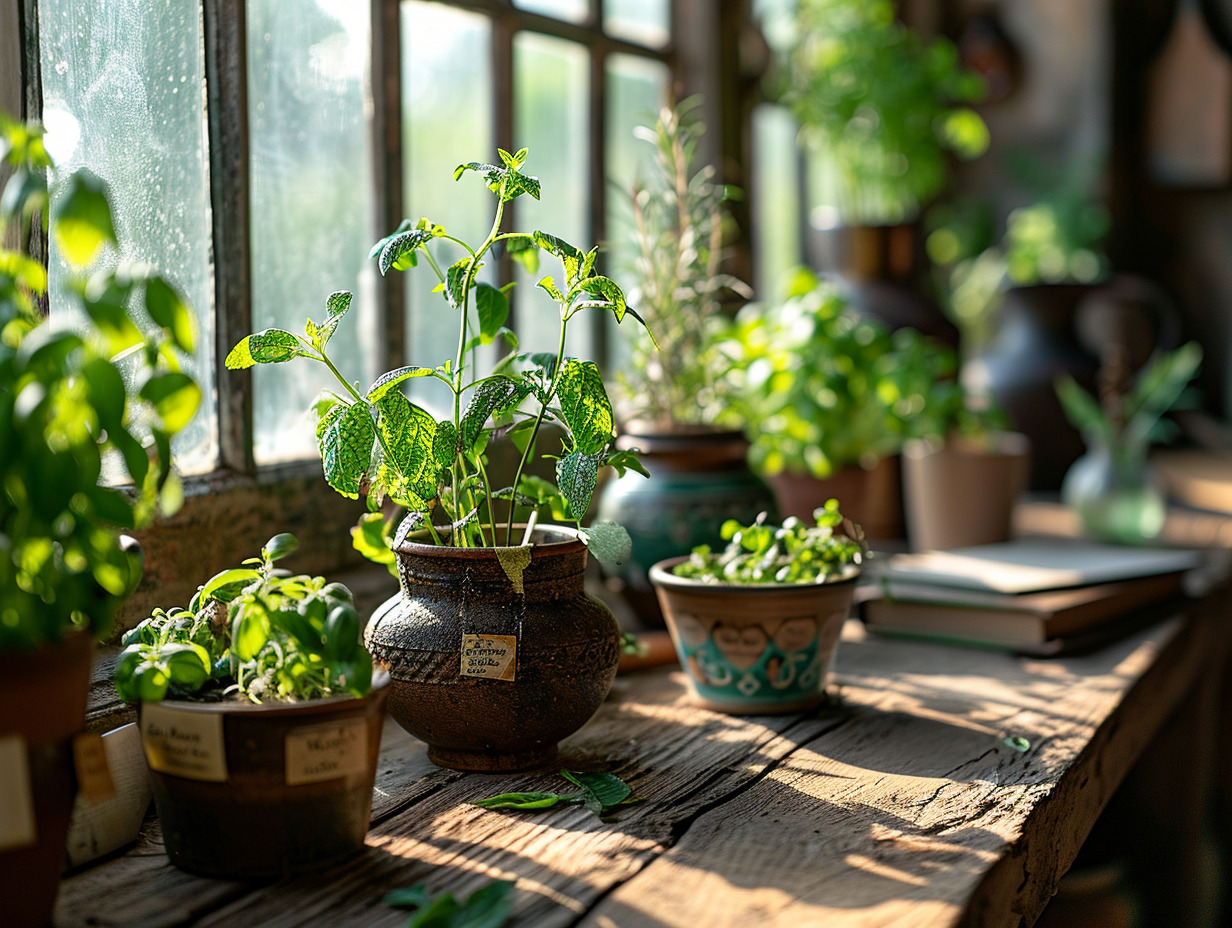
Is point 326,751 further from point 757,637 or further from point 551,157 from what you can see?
point 551,157

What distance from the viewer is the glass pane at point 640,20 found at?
183 cm

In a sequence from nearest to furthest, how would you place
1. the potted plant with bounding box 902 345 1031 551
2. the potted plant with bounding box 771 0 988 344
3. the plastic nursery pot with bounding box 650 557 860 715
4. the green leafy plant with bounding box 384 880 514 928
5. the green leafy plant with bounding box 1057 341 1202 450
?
1. the green leafy plant with bounding box 384 880 514 928
2. the plastic nursery pot with bounding box 650 557 860 715
3. the potted plant with bounding box 902 345 1031 551
4. the green leafy plant with bounding box 1057 341 1202 450
5. the potted plant with bounding box 771 0 988 344

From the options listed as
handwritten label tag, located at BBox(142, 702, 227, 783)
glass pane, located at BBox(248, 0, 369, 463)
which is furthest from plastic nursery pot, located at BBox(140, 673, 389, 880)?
glass pane, located at BBox(248, 0, 369, 463)

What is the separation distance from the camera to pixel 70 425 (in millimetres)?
603

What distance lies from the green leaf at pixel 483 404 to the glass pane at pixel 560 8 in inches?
35.0

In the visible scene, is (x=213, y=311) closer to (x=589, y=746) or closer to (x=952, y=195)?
(x=589, y=746)

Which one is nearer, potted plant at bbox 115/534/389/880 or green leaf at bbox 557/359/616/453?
potted plant at bbox 115/534/389/880

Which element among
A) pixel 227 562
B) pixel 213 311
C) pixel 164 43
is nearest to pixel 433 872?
pixel 227 562

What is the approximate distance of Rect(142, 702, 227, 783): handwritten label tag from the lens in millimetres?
713

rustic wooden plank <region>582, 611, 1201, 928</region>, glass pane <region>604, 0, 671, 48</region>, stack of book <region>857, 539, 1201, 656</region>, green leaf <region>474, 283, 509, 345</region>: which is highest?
glass pane <region>604, 0, 671, 48</region>

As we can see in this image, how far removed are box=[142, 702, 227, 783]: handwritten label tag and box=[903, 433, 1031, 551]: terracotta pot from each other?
136cm

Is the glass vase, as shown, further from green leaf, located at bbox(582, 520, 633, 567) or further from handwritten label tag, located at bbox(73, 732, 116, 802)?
handwritten label tag, located at bbox(73, 732, 116, 802)

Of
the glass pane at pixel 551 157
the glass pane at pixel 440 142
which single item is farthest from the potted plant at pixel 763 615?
the glass pane at pixel 551 157

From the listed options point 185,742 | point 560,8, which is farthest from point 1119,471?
point 185,742
